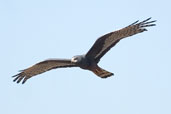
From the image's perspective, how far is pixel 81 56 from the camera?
2408cm

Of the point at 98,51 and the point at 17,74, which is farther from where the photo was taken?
the point at 17,74

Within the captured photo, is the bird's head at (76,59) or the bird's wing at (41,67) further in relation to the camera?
the bird's wing at (41,67)

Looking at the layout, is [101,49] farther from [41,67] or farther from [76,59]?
[41,67]

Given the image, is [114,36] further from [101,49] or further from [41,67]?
[41,67]

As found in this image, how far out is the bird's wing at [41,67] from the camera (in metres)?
25.4

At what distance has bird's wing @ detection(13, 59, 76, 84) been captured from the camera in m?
25.4

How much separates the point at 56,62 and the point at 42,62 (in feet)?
1.89

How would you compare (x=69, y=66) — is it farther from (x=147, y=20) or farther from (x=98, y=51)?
(x=147, y=20)

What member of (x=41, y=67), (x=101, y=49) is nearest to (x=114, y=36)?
(x=101, y=49)

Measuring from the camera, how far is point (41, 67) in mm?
26203

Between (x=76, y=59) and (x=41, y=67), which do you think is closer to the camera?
(x=76, y=59)

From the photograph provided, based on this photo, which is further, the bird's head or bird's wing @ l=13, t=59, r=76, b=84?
bird's wing @ l=13, t=59, r=76, b=84

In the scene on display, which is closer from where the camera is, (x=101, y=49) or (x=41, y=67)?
(x=101, y=49)

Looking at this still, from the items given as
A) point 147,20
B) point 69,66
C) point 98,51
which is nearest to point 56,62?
point 69,66
